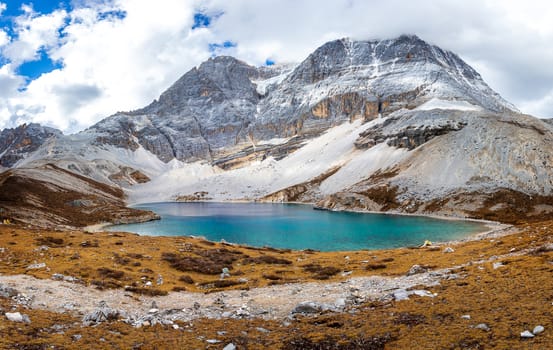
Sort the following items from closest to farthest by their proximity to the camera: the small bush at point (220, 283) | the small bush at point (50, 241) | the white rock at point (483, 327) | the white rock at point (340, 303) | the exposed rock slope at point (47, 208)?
1. the white rock at point (483, 327)
2. the white rock at point (340, 303)
3. the small bush at point (220, 283)
4. the small bush at point (50, 241)
5. the exposed rock slope at point (47, 208)

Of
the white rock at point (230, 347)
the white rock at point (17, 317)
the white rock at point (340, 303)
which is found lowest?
the white rock at point (340, 303)

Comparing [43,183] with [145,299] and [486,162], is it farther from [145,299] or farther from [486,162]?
[486,162]

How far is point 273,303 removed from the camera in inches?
838

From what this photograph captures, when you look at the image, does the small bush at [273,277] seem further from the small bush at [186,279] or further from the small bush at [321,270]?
the small bush at [186,279]

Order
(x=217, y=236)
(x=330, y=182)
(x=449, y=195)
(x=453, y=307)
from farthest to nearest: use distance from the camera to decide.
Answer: (x=330, y=182) < (x=449, y=195) < (x=217, y=236) < (x=453, y=307)

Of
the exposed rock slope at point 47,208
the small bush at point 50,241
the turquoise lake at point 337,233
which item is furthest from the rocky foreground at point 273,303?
the exposed rock slope at point 47,208

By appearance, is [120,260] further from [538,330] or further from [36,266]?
[538,330]

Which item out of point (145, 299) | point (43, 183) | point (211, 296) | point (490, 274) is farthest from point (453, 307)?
point (43, 183)

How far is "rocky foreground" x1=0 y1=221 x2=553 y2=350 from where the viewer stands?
13.4 m

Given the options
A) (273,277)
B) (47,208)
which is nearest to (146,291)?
(273,277)

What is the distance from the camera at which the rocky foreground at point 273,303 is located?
43.9 ft

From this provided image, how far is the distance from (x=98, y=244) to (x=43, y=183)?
138165mm

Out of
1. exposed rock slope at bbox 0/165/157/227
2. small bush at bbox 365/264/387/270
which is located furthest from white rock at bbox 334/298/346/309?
exposed rock slope at bbox 0/165/157/227

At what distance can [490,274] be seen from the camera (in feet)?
68.2
